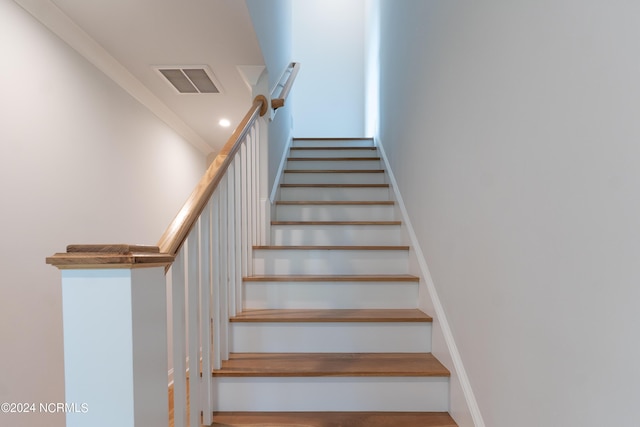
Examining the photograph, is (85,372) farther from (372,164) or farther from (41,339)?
(372,164)

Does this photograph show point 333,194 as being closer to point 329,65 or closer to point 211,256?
point 211,256

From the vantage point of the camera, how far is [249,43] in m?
1.98

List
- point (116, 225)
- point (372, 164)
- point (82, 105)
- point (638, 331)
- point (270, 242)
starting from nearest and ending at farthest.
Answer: point (638, 331) < point (82, 105) < point (116, 225) < point (270, 242) < point (372, 164)

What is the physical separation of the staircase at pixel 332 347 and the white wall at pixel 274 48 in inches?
34.2

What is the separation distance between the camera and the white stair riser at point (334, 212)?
2.80 m

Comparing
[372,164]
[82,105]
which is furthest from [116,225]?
[372,164]

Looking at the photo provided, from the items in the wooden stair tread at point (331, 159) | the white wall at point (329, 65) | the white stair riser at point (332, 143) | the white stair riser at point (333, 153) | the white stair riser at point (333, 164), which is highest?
the white wall at point (329, 65)

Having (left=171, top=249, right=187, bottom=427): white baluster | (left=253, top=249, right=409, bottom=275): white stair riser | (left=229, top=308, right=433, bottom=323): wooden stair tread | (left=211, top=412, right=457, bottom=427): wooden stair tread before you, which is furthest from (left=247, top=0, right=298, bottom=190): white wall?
(left=211, top=412, right=457, bottom=427): wooden stair tread

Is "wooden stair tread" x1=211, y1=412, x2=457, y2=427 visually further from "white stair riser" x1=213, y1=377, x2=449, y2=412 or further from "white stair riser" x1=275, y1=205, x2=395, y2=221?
"white stair riser" x1=275, y1=205, x2=395, y2=221

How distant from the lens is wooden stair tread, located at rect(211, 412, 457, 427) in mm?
1436

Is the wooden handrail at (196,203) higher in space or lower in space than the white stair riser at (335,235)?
higher

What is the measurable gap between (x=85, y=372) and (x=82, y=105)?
157 centimetres

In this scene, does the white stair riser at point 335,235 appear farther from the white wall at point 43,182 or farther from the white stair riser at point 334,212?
the white wall at point 43,182

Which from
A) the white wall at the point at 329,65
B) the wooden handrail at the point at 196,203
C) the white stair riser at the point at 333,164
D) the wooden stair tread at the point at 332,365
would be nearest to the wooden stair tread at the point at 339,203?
the white stair riser at the point at 333,164
